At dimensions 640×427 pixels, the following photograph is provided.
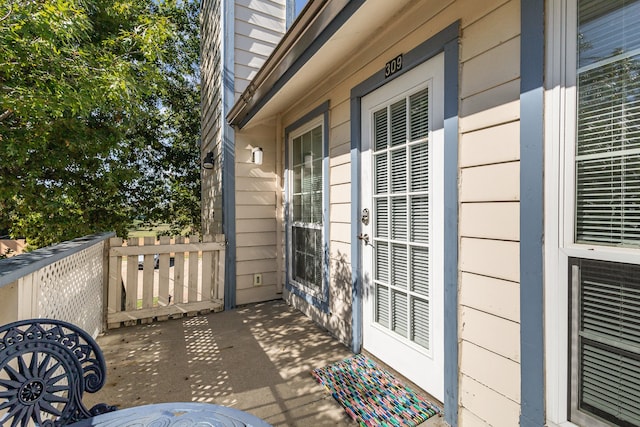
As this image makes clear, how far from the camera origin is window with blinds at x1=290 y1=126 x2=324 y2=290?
325 centimetres

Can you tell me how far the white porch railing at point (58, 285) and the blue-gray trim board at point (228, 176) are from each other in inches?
51.3

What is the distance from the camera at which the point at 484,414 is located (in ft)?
4.92

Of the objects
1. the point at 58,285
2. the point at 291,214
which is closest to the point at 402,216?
the point at 291,214

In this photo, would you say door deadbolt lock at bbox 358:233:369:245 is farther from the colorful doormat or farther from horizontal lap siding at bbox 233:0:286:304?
horizontal lap siding at bbox 233:0:286:304

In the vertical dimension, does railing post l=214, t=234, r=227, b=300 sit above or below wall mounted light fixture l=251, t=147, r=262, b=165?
below

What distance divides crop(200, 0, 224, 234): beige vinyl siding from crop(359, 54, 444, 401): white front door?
245cm

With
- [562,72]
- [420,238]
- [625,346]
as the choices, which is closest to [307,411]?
[420,238]

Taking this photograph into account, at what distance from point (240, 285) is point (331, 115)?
2447 mm

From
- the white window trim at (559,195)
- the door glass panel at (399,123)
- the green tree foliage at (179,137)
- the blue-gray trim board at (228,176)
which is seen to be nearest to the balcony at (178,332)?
the blue-gray trim board at (228,176)

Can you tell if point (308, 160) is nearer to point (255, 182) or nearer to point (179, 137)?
point (255, 182)

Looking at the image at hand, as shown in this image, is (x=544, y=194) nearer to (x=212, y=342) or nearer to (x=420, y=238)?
(x=420, y=238)

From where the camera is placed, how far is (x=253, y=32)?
4.08m

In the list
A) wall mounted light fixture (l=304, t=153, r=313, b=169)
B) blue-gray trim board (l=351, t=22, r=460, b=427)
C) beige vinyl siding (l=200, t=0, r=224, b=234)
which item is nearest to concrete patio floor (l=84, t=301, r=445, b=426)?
blue-gray trim board (l=351, t=22, r=460, b=427)

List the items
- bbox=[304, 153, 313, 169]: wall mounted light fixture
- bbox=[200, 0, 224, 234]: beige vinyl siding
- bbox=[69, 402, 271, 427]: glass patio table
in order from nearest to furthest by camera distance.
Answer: bbox=[69, 402, 271, 427]: glass patio table → bbox=[304, 153, 313, 169]: wall mounted light fixture → bbox=[200, 0, 224, 234]: beige vinyl siding
